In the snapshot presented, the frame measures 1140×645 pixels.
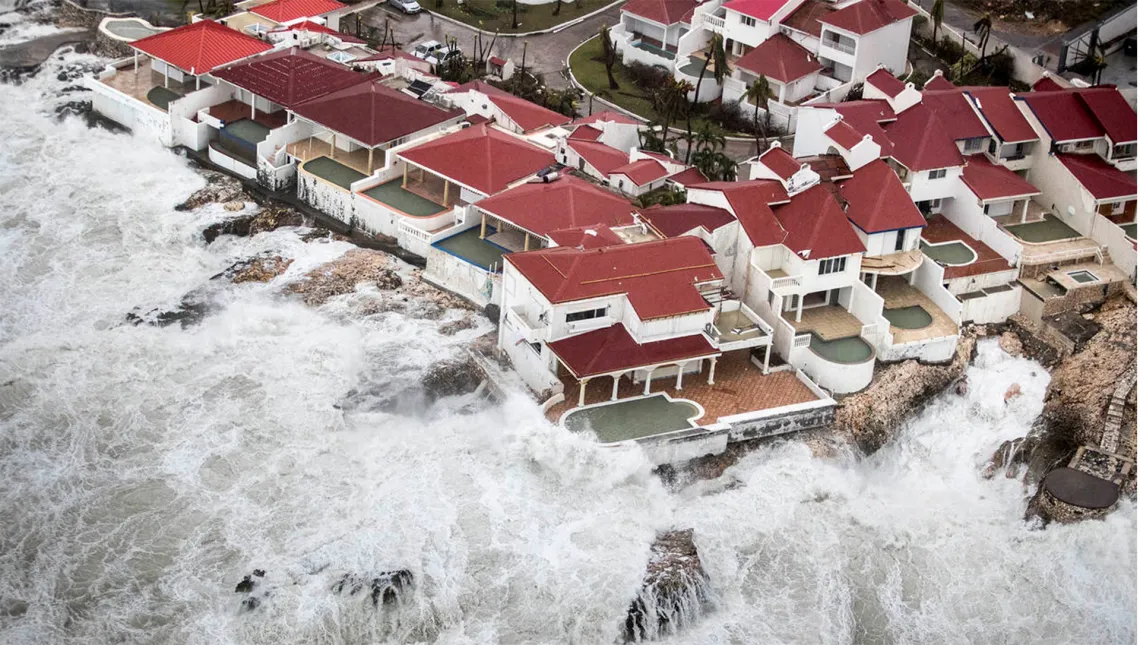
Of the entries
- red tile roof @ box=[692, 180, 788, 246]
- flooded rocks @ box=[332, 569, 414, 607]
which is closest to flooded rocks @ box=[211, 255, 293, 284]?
red tile roof @ box=[692, 180, 788, 246]

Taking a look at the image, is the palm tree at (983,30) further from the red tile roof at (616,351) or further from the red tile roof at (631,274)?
the red tile roof at (616,351)

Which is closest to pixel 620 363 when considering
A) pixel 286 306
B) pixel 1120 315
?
pixel 286 306

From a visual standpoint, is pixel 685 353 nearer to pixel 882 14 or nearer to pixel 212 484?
pixel 212 484

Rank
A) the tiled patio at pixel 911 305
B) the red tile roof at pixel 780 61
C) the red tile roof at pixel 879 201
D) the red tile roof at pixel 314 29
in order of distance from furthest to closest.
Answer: the red tile roof at pixel 314 29
the red tile roof at pixel 780 61
the red tile roof at pixel 879 201
the tiled patio at pixel 911 305

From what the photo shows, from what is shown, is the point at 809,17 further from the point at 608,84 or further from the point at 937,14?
the point at 608,84

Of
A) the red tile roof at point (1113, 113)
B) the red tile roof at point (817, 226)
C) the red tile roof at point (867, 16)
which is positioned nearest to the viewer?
the red tile roof at point (817, 226)

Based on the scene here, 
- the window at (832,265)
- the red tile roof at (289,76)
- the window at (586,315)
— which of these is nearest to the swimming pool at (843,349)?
the window at (832,265)

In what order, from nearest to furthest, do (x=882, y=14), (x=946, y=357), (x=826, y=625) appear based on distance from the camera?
(x=826, y=625)
(x=946, y=357)
(x=882, y=14)
